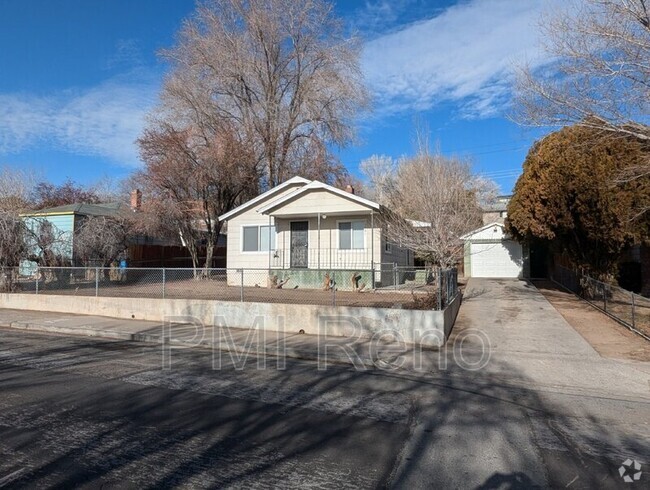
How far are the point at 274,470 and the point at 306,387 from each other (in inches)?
112

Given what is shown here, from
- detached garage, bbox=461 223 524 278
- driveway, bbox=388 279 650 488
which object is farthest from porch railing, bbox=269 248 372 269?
detached garage, bbox=461 223 524 278

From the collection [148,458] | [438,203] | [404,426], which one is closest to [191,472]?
[148,458]

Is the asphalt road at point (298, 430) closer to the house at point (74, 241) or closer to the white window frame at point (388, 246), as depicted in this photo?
the white window frame at point (388, 246)

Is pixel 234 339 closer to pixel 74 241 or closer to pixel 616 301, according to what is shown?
pixel 616 301

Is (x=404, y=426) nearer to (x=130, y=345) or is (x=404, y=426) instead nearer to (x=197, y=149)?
(x=130, y=345)

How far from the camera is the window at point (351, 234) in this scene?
19.0 m

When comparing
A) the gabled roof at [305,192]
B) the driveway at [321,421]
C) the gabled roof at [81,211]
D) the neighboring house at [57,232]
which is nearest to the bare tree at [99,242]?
the neighboring house at [57,232]

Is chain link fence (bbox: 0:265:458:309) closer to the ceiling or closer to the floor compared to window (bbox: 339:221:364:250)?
closer to the floor

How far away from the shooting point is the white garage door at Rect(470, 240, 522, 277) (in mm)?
31125

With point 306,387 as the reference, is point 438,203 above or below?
above

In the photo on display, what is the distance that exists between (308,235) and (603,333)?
11644 mm

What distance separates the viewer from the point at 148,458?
418 centimetres

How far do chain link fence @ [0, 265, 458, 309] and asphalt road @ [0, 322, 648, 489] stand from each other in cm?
458

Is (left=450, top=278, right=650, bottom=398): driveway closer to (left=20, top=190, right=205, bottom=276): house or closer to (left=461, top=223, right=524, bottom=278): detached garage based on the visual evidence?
(left=461, top=223, right=524, bottom=278): detached garage
